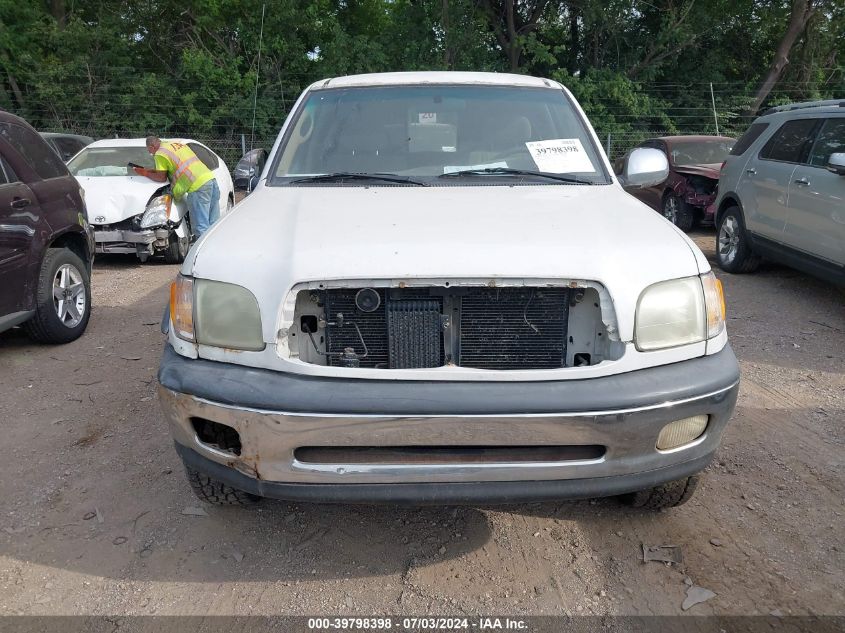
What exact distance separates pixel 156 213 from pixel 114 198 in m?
0.50

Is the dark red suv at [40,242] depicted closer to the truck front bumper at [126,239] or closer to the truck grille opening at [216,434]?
the truck front bumper at [126,239]

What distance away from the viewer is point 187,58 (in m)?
19.0

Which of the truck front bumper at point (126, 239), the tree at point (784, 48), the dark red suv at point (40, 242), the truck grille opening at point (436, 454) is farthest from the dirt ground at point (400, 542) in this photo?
the tree at point (784, 48)

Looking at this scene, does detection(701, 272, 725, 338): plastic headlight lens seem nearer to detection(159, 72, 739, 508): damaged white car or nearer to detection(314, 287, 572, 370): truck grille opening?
detection(159, 72, 739, 508): damaged white car

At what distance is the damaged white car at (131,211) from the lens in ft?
27.2

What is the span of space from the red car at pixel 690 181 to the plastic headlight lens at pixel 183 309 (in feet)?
28.4

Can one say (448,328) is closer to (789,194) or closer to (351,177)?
(351,177)

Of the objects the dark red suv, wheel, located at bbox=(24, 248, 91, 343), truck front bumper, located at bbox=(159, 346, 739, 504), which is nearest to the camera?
truck front bumper, located at bbox=(159, 346, 739, 504)

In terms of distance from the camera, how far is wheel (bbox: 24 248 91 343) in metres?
5.32

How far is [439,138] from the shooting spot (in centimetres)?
370

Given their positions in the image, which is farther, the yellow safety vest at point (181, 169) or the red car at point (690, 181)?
the red car at point (690, 181)

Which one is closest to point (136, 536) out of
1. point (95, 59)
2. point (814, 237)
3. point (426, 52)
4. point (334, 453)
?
point (334, 453)

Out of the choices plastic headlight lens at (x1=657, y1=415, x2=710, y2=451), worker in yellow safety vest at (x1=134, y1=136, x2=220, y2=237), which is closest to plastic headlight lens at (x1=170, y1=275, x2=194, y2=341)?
plastic headlight lens at (x1=657, y1=415, x2=710, y2=451)

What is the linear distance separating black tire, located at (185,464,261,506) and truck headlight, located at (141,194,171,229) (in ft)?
20.0
